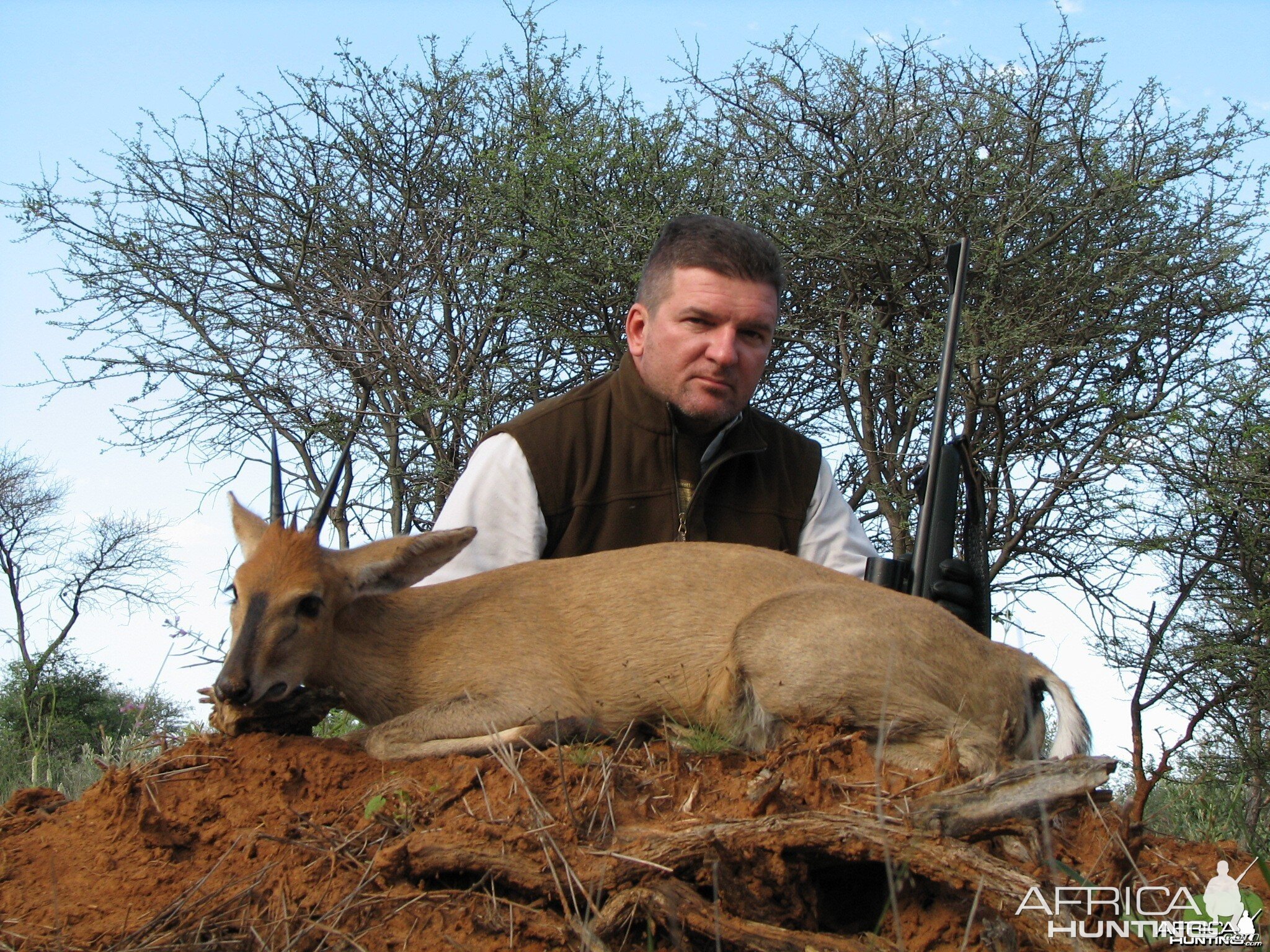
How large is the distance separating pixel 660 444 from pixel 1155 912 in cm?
362

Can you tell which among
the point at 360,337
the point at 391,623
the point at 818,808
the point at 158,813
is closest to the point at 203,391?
the point at 360,337

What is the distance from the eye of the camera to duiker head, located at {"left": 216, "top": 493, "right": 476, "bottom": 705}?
170 inches

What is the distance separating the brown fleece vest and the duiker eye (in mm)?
1661

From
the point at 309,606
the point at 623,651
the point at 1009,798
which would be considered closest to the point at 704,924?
the point at 1009,798

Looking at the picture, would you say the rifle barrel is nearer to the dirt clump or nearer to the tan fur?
the tan fur

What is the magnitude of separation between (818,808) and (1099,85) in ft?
37.5

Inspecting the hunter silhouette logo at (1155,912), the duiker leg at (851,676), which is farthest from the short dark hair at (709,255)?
the hunter silhouette logo at (1155,912)

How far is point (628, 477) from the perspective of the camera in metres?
6.20

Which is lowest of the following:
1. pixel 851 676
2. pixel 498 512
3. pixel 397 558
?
pixel 851 676

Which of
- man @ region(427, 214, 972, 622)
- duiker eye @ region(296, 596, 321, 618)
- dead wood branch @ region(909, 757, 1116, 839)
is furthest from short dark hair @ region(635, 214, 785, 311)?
dead wood branch @ region(909, 757, 1116, 839)

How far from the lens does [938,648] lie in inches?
178

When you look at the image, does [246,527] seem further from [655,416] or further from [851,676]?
[851,676]

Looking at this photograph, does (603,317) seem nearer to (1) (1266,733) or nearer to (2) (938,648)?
(1) (1266,733)

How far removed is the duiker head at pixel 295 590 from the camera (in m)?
4.32
